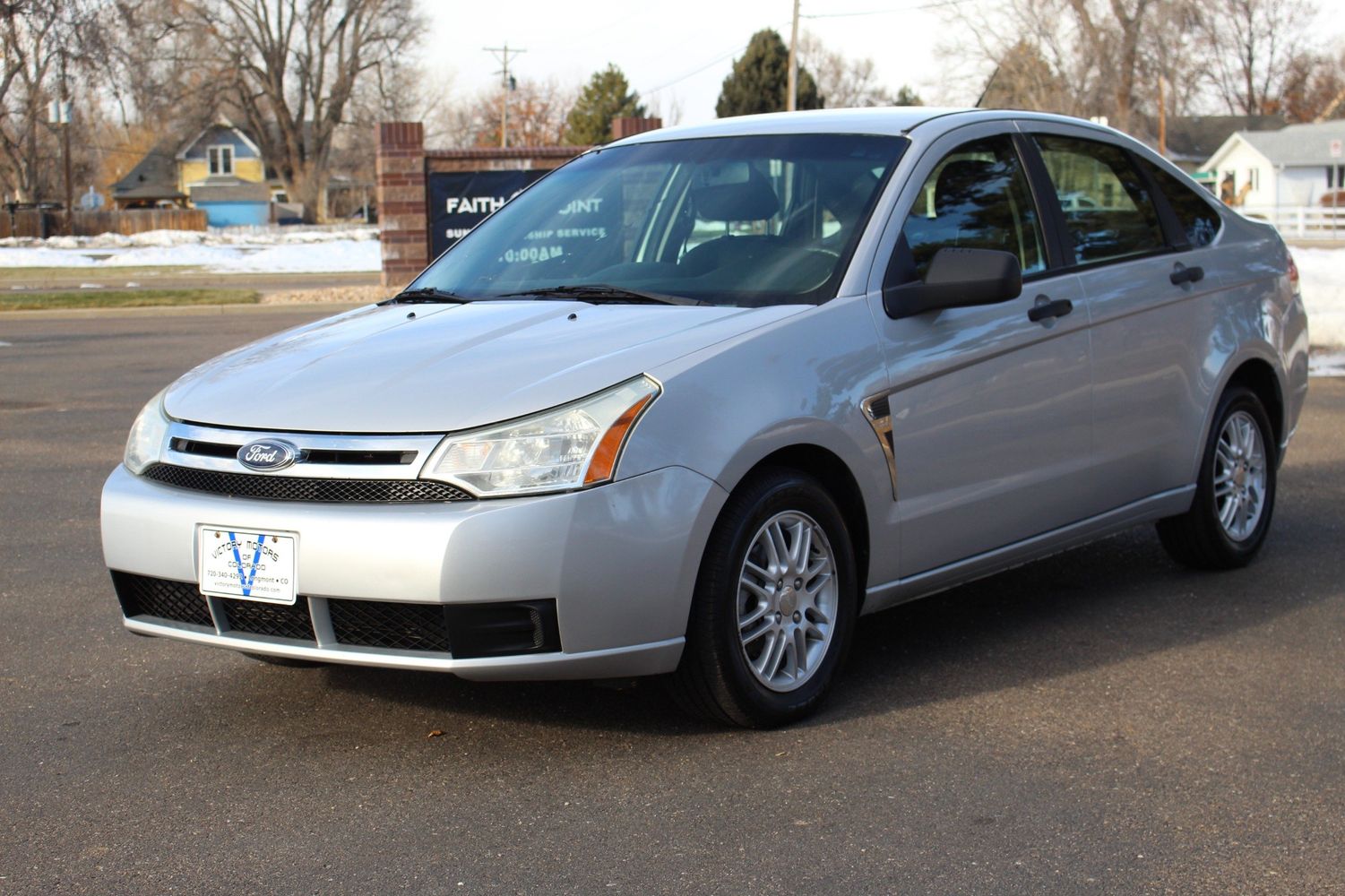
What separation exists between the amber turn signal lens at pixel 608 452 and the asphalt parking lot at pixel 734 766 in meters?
0.77

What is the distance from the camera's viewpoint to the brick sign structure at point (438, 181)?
2153 cm

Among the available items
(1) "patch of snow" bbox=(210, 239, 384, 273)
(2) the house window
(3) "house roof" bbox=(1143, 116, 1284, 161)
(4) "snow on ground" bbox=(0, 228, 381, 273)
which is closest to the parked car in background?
(1) "patch of snow" bbox=(210, 239, 384, 273)

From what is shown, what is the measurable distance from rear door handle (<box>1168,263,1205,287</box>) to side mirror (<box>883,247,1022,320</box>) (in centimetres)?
136

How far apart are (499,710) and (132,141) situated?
11236 centimetres

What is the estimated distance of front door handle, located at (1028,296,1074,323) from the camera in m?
5.13

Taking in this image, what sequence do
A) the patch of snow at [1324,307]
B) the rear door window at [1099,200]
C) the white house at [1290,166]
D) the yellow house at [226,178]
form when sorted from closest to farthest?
the rear door window at [1099,200], the patch of snow at [1324,307], the white house at [1290,166], the yellow house at [226,178]

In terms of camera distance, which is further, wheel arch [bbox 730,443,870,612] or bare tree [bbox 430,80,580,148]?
bare tree [bbox 430,80,580,148]

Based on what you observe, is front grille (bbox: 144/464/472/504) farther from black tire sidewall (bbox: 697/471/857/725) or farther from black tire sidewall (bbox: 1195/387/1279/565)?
black tire sidewall (bbox: 1195/387/1279/565)

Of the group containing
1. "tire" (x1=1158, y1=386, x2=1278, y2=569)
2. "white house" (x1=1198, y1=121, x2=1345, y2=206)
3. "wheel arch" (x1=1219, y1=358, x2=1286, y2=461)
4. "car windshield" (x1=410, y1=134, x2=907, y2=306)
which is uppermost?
"white house" (x1=1198, y1=121, x2=1345, y2=206)

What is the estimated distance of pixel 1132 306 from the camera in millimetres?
5594

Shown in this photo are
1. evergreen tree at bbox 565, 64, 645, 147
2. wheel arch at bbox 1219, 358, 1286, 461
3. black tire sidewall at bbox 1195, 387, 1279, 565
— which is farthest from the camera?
evergreen tree at bbox 565, 64, 645, 147

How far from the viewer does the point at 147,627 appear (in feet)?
14.3

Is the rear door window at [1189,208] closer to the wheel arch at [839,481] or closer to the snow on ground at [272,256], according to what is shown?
the wheel arch at [839,481]

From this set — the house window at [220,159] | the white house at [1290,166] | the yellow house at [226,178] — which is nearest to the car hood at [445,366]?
the white house at [1290,166]
